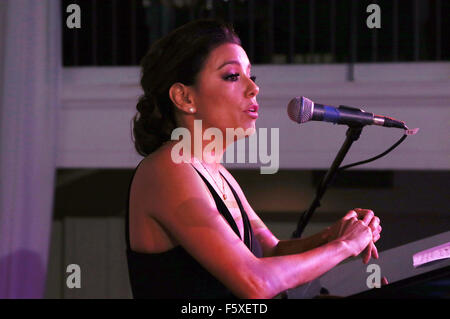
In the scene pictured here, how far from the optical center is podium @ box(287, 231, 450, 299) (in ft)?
2.92

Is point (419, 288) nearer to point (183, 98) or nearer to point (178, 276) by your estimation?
point (178, 276)

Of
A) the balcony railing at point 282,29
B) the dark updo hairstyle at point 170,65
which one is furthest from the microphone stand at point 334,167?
the balcony railing at point 282,29

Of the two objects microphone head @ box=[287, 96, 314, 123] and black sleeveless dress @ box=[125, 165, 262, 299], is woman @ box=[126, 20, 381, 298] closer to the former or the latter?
black sleeveless dress @ box=[125, 165, 262, 299]

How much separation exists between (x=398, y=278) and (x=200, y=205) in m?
0.39

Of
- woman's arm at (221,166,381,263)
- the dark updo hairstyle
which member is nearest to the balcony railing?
woman's arm at (221,166,381,263)

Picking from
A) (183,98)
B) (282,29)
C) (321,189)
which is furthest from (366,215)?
(282,29)

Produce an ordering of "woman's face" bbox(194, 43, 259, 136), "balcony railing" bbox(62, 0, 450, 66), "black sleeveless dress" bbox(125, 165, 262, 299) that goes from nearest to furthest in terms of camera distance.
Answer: "black sleeveless dress" bbox(125, 165, 262, 299)
"woman's face" bbox(194, 43, 259, 136)
"balcony railing" bbox(62, 0, 450, 66)

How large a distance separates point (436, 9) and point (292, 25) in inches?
31.1

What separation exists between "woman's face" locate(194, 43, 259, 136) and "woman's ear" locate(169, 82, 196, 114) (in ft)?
0.05

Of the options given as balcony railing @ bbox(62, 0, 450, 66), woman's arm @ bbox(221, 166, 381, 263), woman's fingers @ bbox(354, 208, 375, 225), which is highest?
balcony railing @ bbox(62, 0, 450, 66)

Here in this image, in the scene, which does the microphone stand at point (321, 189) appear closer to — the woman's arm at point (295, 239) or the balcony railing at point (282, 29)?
the woman's arm at point (295, 239)

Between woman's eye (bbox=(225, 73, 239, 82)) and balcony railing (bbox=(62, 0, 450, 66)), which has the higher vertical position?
balcony railing (bbox=(62, 0, 450, 66))

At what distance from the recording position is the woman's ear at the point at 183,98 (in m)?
1.15

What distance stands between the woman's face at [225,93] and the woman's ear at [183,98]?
1 centimetres
